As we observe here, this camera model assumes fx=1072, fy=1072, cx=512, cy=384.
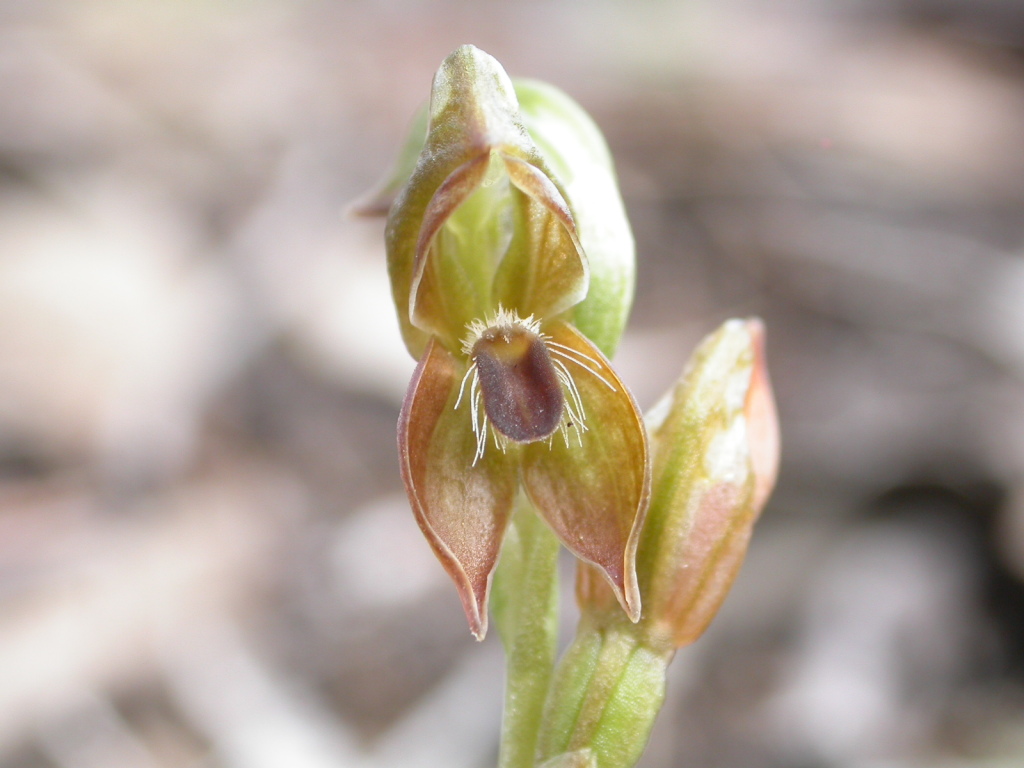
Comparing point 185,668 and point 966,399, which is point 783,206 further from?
point 185,668

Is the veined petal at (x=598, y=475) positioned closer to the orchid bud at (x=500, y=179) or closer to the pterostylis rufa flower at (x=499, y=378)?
the pterostylis rufa flower at (x=499, y=378)

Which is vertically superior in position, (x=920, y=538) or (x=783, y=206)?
(x=783, y=206)

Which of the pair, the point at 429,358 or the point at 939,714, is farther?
the point at 939,714

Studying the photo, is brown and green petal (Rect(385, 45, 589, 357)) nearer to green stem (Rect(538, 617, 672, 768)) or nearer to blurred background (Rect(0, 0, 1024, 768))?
green stem (Rect(538, 617, 672, 768))

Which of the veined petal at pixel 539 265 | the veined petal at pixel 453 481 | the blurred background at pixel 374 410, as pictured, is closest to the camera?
the veined petal at pixel 453 481

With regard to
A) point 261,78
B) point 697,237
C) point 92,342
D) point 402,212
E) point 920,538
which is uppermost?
point 261,78

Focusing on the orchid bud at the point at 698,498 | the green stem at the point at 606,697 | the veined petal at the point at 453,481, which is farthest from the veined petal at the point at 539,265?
the green stem at the point at 606,697

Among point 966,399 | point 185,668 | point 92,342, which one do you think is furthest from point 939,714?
point 92,342
